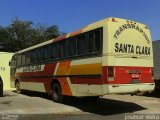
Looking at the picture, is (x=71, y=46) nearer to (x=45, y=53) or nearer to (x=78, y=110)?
(x=78, y=110)

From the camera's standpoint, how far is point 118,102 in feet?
53.6

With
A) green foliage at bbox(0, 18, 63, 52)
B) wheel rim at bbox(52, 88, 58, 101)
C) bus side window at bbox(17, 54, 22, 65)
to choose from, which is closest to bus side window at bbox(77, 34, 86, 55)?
wheel rim at bbox(52, 88, 58, 101)

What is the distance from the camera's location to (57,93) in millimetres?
16234

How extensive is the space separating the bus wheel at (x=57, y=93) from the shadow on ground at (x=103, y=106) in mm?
353

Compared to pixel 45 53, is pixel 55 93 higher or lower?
lower

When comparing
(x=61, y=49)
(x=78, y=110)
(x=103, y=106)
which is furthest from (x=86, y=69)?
(x=61, y=49)

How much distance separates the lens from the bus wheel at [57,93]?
15.9 metres

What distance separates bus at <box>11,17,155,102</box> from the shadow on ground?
0.69 metres

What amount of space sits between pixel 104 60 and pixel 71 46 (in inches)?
109

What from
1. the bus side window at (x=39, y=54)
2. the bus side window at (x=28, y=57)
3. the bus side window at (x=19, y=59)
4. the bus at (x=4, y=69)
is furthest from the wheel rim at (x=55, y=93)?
the bus at (x=4, y=69)

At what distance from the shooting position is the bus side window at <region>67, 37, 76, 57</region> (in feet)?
47.8

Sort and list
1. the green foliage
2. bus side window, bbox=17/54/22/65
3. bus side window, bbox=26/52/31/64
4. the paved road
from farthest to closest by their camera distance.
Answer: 1. the green foliage
2. bus side window, bbox=17/54/22/65
3. bus side window, bbox=26/52/31/64
4. the paved road

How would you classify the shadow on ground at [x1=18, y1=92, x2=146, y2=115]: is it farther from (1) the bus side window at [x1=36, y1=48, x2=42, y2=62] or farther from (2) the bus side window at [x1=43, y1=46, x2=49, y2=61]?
(1) the bus side window at [x1=36, y1=48, x2=42, y2=62]

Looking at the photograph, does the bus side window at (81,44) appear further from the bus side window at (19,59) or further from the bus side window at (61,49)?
the bus side window at (19,59)
